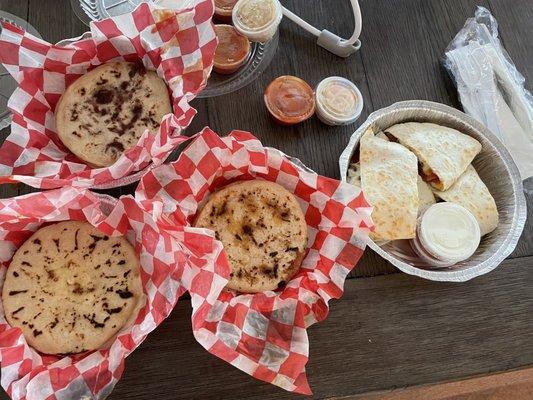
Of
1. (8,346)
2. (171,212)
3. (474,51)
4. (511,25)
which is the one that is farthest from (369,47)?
(8,346)

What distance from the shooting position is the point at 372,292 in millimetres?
1123

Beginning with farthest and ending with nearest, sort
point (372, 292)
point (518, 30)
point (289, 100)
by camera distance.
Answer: point (518, 30) → point (289, 100) → point (372, 292)

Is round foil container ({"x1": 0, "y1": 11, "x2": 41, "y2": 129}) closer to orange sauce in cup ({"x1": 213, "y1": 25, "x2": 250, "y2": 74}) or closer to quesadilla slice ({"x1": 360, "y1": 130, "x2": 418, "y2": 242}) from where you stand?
orange sauce in cup ({"x1": 213, "y1": 25, "x2": 250, "y2": 74})

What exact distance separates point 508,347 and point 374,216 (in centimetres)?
42

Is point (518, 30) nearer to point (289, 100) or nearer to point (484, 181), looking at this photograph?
point (484, 181)

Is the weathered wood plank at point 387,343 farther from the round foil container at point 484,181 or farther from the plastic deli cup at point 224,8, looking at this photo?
the plastic deli cup at point 224,8

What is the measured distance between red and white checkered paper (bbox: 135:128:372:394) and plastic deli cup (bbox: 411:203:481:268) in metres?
0.19

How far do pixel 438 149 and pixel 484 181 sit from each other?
18 cm

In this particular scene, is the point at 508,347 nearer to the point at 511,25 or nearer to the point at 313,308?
the point at 313,308

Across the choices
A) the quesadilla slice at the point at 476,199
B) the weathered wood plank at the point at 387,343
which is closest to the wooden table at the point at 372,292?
the weathered wood plank at the point at 387,343

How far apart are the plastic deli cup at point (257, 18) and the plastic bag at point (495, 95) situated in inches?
18.8

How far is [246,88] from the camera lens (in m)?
1.27

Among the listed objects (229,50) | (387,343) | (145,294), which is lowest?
(387,343)

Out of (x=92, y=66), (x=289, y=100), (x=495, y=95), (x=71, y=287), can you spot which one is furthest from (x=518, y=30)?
(x=71, y=287)
